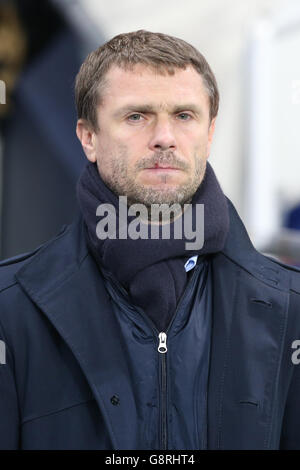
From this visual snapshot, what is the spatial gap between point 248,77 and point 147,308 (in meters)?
4.02

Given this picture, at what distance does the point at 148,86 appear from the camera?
239 cm

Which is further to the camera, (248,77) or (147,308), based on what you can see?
(248,77)

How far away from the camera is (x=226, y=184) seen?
6.26m

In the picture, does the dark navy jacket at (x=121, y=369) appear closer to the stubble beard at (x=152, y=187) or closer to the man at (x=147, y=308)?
the man at (x=147, y=308)

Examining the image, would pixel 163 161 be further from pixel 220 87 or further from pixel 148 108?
pixel 220 87

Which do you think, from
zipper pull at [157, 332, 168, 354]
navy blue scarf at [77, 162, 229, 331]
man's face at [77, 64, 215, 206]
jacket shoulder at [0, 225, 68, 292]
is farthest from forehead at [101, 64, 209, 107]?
zipper pull at [157, 332, 168, 354]

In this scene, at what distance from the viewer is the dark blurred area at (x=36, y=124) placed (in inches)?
238

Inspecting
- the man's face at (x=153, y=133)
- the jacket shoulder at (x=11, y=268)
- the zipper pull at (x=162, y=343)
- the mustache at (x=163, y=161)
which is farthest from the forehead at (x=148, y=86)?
the zipper pull at (x=162, y=343)

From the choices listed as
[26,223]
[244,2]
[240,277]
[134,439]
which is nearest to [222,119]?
[244,2]

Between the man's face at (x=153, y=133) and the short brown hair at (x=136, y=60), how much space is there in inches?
1.0

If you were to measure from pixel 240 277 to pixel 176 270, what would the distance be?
0.72 ft

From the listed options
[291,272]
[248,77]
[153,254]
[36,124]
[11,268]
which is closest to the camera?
[153,254]

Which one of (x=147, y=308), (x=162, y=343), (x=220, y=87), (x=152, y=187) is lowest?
(x=162, y=343)

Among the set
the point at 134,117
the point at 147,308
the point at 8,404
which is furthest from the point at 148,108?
→ the point at 8,404
